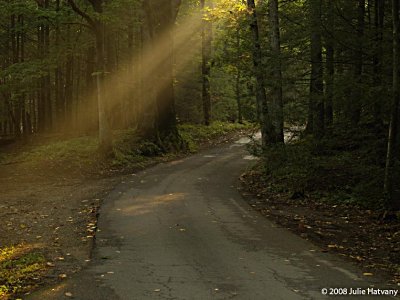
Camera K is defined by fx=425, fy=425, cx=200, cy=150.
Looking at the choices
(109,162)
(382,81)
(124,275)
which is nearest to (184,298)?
(124,275)

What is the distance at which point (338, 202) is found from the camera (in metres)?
12.2

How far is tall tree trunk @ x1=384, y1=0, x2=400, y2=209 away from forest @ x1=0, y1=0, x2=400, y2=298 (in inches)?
0.9

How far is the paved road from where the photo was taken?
6.09 meters

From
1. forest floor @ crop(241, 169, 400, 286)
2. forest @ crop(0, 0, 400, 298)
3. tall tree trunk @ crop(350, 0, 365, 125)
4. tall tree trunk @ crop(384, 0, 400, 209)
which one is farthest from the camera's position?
forest @ crop(0, 0, 400, 298)

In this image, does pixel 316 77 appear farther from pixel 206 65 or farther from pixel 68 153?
pixel 206 65

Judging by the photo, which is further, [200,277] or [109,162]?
[109,162]

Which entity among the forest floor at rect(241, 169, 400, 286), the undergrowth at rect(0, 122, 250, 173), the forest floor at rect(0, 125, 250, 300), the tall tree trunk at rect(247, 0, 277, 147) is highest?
the tall tree trunk at rect(247, 0, 277, 147)

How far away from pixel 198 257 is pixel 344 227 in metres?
4.16

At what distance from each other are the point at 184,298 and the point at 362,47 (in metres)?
8.49

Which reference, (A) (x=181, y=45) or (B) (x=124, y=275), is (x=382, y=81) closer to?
(B) (x=124, y=275)

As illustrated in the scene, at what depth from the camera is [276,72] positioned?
46.1ft

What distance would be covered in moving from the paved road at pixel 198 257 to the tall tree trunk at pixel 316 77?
11.4 feet

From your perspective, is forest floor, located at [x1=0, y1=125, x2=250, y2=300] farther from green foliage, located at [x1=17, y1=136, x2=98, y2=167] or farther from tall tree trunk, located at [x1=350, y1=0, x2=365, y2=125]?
tall tree trunk, located at [x1=350, y1=0, x2=365, y2=125]

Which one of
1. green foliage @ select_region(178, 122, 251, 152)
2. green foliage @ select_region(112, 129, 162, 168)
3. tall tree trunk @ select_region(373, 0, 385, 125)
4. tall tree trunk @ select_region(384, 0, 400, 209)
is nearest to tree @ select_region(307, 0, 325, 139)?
tall tree trunk @ select_region(373, 0, 385, 125)
